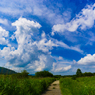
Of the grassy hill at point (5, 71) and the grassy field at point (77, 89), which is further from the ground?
the grassy hill at point (5, 71)

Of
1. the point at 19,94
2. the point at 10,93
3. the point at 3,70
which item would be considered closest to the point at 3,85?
the point at 10,93

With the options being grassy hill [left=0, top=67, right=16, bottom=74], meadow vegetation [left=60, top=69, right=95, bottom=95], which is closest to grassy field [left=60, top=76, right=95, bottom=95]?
meadow vegetation [left=60, top=69, right=95, bottom=95]

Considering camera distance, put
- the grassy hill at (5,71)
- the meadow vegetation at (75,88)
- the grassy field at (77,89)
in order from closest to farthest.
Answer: the grassy hill at (5,71) → the grassy field at (77,89) → the meadow vegetation at (75,88)

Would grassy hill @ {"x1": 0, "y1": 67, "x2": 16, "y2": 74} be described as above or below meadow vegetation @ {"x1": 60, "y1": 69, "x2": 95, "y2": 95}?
above

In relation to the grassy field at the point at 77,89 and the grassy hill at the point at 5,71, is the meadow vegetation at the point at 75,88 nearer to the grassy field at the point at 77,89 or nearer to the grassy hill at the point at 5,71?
the grassy field at the point at 77,89

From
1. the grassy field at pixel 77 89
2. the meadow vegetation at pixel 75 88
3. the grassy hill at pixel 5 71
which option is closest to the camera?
the grassy hill at pixel 5 71

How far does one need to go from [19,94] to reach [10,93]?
0.70 metres

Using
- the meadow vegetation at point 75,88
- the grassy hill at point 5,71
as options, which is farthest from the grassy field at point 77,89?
the grassy hill at point 5,71

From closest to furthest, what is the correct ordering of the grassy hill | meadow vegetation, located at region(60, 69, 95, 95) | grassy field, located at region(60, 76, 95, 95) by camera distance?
the grassy hill
grassy field, located at region(60, 76, 95, 95)
meadow vegetation, located at region(60, 69, 95, 95)

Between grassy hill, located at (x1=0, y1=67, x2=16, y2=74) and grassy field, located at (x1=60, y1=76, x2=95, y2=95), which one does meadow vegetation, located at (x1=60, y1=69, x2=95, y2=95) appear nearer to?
grassy field, located at (x1=60, y1=76, x2=95, y2=95)

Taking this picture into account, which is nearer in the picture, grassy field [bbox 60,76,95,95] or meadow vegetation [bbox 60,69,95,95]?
grassy field [bbox 60,76,95,95]

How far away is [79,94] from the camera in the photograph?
6.39m

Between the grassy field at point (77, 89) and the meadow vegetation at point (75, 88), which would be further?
the meadow vegetation at point (75, 88)

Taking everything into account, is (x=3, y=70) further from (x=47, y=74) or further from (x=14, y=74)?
(x=47, y=74)
